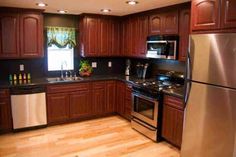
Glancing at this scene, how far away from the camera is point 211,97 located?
2486 millimetres

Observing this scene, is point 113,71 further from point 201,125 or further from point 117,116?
point 201,125

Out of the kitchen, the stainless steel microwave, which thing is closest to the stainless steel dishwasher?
the kitchen

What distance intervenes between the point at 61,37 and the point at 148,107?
2520 millimetres

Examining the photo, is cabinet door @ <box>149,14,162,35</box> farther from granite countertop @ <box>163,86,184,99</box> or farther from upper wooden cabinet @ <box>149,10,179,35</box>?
granite countertop @ <box>163,86,184,99</box>

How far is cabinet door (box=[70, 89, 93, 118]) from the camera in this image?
4.46m

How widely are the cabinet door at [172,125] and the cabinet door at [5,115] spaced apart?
2792mm

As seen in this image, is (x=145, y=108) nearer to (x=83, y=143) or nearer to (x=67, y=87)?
(x=83, y=143)

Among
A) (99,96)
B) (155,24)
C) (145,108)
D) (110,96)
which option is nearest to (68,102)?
(99,96)

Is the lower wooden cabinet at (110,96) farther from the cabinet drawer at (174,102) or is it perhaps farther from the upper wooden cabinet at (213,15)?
the upper wooden cabinet at (213,15)

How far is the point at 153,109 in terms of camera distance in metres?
→ 3.67

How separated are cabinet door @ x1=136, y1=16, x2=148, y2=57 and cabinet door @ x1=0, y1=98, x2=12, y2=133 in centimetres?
276

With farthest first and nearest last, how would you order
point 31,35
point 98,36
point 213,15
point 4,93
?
point 98,36 < point 31,35 < point 4,93 < point 213,15

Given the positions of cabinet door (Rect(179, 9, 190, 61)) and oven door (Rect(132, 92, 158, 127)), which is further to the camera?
oven door (Rect(132, 92, 158, 127))

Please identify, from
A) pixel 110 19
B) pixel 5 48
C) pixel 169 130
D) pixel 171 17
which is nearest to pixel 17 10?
pixel 5 48
